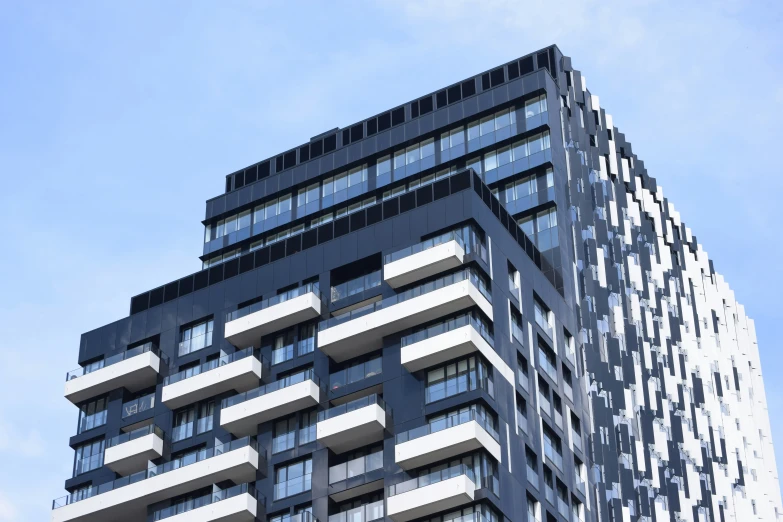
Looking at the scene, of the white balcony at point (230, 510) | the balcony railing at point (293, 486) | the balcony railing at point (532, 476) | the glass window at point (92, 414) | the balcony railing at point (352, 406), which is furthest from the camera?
→ the glass window at point (92, 414)

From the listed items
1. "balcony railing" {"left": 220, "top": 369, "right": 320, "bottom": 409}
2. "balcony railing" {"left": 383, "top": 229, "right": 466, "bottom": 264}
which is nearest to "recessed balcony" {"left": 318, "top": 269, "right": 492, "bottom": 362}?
"balcony railing" {"left": 220, "top": 369, "right": 320, "bottom": 409}

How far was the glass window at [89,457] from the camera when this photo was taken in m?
107

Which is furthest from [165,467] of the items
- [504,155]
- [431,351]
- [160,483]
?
[504,155]

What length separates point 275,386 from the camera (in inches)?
3927

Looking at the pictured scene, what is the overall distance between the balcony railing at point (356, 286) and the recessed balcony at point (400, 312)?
276 centimetres

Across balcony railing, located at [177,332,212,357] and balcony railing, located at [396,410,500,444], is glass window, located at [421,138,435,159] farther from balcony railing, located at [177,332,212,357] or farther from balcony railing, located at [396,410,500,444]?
balcony railing, located at [396,410,500,444]

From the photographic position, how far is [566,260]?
378 ft

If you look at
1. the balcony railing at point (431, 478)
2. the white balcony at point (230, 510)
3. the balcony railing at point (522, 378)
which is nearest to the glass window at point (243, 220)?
the balcony railing at point (522, 378)

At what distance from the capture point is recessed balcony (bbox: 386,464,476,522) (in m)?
88.2

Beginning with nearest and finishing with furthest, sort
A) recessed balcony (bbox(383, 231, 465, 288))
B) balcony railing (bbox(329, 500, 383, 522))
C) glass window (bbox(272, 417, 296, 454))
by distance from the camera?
balcony railing (bbox(329, 500, 383, 522)) < recessed balcony (bbox(383, 231, 465, 288)) < glass window (bbox(272, 417, 296, 454))

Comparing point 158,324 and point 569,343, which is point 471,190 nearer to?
point 569,343

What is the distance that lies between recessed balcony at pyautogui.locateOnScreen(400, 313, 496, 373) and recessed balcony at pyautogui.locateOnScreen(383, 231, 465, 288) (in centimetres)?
400

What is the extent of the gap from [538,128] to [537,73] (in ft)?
20.4

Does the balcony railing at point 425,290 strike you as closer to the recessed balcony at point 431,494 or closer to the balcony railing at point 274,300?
the balcony railing at point 274,300
